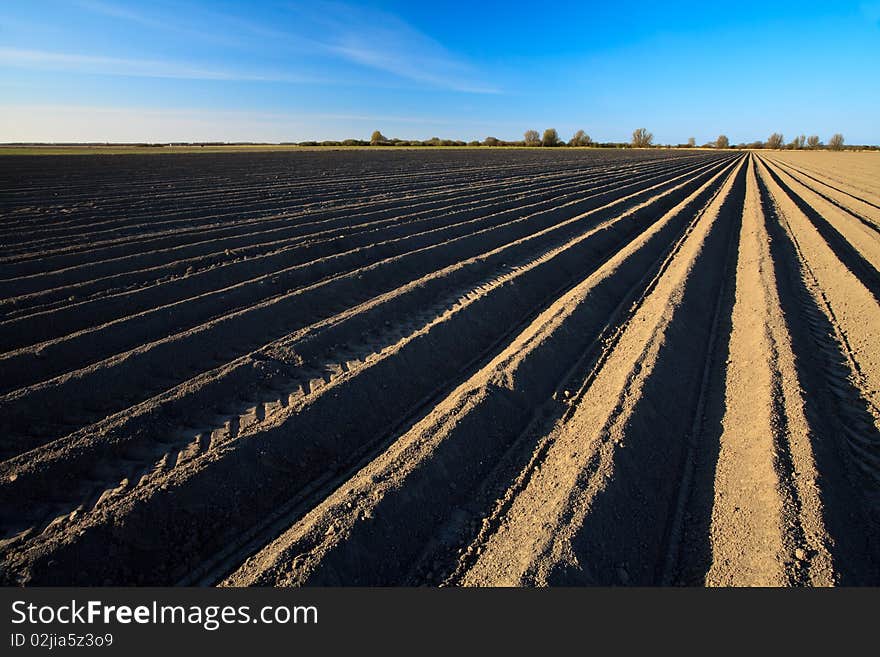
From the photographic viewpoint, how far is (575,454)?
4.00 metres

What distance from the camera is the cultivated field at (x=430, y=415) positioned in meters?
3.12

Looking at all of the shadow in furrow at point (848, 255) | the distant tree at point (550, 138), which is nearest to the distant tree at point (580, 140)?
the distant tree at point (550, 138)

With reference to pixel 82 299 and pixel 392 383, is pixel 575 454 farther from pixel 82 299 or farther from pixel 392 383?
pixel 82 299

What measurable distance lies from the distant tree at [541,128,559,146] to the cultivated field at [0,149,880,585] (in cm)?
9308

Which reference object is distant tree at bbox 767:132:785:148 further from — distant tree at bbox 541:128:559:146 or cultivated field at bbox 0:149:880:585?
cultivated field at bbox 0:149:880:585

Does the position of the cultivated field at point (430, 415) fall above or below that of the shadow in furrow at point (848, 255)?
above

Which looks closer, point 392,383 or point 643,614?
point 643,614

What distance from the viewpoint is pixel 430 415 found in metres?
4.58

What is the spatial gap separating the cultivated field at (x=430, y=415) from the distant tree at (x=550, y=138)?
93077 millimetres

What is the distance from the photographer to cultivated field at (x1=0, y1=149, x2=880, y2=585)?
3.12 meters

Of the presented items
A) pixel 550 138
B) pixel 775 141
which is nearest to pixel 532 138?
pixel 550 138

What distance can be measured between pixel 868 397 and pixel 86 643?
23.3 feet

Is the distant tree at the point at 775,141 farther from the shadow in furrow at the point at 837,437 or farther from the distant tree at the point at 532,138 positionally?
the shadow in furrow at the point at 837,437

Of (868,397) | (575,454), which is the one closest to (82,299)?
(575,454)
